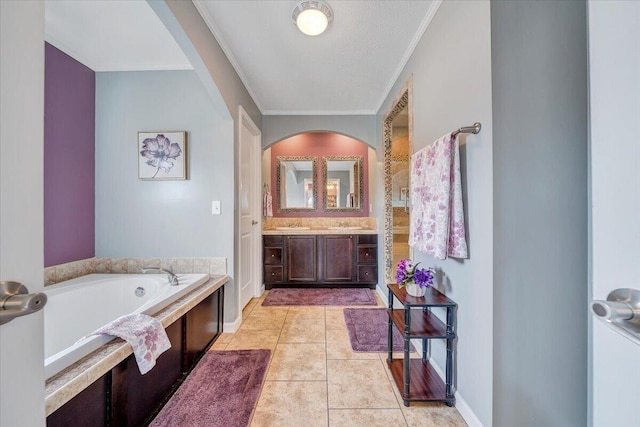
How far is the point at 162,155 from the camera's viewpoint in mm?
2334

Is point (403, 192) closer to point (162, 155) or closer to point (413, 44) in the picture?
point (413, 44)

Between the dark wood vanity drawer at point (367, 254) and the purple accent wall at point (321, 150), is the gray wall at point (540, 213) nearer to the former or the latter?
the dark wood vanity drawer at point (367, 254)

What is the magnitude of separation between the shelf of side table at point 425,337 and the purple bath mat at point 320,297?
1.42 metres

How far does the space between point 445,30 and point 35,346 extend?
2.22 metres

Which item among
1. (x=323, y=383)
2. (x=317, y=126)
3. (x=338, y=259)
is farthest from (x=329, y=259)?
(x=323, y=383)

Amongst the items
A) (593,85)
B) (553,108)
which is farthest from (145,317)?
(553,108)

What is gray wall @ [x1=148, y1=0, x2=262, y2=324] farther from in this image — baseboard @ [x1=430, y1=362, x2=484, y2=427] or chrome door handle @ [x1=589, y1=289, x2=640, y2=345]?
chrome door handle @ [x1=589, y1=289, x2=640, y2=345]

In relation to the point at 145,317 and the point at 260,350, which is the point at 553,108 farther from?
the point at 260,350

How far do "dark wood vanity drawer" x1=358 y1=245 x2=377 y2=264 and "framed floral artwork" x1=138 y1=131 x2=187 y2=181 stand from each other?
2.37 metres

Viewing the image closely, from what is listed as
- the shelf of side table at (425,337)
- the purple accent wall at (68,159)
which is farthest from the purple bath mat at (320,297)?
the purple accent wall at (68,159)

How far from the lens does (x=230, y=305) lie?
2379 millimetres

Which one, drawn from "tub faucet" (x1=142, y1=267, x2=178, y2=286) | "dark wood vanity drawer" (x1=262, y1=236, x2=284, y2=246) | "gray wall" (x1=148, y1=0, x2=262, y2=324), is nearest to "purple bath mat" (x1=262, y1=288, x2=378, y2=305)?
"dark wood vanity drawer" (x1=262, y1=236, x2=284, y2=246)

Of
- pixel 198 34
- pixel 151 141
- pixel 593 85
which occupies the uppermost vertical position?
pixel 198 34

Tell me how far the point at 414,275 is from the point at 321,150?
2953 millimetres
